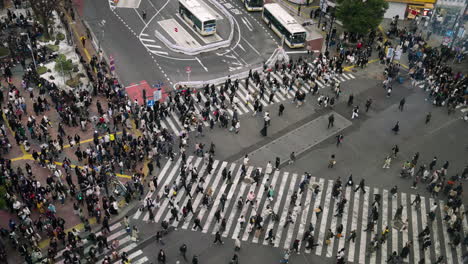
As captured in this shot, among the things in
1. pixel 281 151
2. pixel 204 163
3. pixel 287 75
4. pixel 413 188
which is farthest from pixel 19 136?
pixel 413 188

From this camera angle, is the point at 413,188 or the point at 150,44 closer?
the point at 413,188

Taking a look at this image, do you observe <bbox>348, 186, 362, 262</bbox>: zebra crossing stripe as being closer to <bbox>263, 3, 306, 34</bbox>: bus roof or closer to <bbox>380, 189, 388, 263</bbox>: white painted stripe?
<bbox>380, 189, 388, 263</bbox>: white painted stripe

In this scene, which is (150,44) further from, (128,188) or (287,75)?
→ (128,188)

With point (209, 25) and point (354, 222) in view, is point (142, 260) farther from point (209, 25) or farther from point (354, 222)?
point (209, 25)

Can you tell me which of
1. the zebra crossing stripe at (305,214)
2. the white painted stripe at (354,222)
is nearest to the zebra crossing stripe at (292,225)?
the zebra crossing stripe at (305,214)

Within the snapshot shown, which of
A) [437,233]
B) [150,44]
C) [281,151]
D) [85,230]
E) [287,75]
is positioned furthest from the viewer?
[150,44]

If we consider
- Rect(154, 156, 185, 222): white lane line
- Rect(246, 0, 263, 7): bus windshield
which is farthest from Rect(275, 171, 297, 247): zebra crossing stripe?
Rect(246, 0, 263, 7): bus windshield
